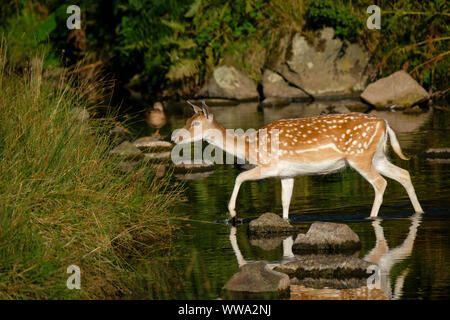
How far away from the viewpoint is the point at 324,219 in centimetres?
1166

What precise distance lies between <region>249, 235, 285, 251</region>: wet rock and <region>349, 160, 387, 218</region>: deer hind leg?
1450 mm

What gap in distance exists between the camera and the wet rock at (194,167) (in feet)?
54.4

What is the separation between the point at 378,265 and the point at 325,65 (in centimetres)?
2012

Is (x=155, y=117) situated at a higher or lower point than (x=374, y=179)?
higher

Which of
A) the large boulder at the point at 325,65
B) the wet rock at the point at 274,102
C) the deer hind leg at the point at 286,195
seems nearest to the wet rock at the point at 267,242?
the deer hind leg at the point at 286,195

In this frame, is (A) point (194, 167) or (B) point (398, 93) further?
(B) point (398, 93)

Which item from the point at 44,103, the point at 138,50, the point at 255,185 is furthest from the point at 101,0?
the point at 44,103

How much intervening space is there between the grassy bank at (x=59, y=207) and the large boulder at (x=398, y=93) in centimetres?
Answer: 1384

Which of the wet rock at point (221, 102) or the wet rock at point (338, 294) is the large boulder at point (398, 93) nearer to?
the wet rock at point (221, 102)

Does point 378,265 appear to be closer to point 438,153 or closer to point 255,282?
point 255,282

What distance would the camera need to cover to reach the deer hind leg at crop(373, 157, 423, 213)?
11914mm

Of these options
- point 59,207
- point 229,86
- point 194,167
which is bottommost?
point 59,207

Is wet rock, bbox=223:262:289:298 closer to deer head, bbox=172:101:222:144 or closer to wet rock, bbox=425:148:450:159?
deer head, bbox=172:101:222:144

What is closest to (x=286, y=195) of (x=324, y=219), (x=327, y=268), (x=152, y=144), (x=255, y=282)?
(x=324, y=219)
